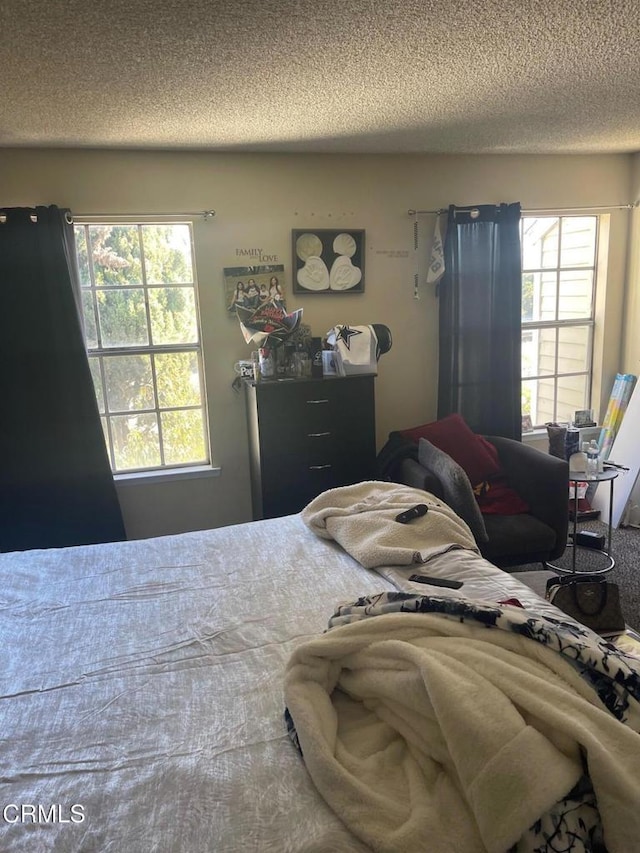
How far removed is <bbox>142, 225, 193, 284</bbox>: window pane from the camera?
3270mm

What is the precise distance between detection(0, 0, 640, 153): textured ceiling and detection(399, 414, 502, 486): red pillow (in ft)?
4.91

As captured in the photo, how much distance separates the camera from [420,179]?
11.5 feet

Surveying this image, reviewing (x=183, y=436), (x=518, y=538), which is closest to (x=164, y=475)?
(x=183, y=436)

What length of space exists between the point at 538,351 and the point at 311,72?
2584 millimetres

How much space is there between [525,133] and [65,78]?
2.21m

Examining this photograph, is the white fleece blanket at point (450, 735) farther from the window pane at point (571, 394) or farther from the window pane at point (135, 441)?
the window pane at point (571, 394)

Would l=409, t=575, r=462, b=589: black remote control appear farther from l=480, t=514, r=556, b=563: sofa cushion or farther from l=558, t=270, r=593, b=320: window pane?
l=558, t=270, r=593, b=320: window pane

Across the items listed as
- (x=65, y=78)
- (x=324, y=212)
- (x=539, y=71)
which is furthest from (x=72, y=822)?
(x=324, y=212)

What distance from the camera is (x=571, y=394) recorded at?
4160mm

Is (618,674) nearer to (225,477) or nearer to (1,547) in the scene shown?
(225,477)

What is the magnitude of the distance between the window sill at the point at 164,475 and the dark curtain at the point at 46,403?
0.13 metres

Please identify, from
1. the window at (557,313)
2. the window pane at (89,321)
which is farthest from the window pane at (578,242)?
the window pane at (89,321)

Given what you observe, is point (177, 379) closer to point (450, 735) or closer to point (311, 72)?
point (311, 72)

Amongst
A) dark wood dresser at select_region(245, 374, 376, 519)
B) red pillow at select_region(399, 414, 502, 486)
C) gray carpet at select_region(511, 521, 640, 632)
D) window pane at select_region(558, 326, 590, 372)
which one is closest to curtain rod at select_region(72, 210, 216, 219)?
dark wood dresser at select_region(245, 374, 376, 519)
